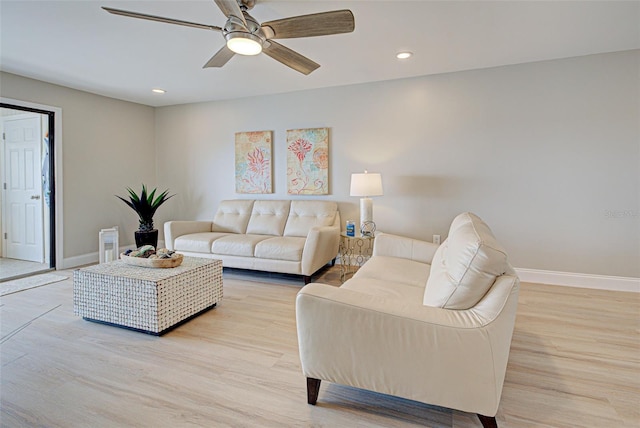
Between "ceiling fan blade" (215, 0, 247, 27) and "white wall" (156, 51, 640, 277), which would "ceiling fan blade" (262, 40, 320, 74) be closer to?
"ceiling fan blade" (215, 0, 247, 27)

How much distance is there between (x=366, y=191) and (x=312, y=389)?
2.36 metres

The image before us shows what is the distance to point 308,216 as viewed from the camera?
163 inches

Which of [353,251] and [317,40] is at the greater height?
[317,40]

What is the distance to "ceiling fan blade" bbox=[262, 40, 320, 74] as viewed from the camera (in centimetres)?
232

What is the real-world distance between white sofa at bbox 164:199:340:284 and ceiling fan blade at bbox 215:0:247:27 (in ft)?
6.79

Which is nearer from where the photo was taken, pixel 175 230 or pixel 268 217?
pixel 175 230

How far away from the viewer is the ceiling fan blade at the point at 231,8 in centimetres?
175

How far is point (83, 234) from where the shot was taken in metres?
4.43

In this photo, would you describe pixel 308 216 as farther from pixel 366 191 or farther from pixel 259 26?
pixel 259 26

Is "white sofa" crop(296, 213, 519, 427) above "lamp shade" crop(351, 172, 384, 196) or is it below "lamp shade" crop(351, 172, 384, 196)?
below

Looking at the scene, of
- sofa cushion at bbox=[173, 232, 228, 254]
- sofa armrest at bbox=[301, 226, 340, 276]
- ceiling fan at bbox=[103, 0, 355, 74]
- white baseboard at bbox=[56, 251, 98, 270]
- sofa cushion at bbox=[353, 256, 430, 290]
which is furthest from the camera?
white baseboard at bbox=[56, 251, 98, 270]

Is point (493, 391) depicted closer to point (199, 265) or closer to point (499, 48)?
point (199, 265)

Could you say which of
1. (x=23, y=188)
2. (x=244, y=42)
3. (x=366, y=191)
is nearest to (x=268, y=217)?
(x=366, y=191)

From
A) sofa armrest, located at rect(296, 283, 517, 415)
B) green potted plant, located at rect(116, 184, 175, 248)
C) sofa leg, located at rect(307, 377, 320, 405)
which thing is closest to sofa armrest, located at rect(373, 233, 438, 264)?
sofa armrest, located at rect(296, 283, 517, 415)
